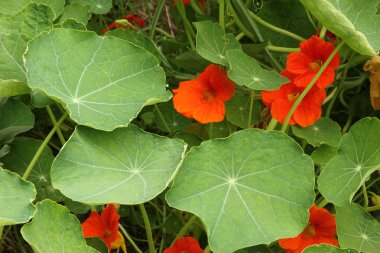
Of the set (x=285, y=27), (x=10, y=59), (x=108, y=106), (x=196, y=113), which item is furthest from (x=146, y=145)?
(x=285, y=27)

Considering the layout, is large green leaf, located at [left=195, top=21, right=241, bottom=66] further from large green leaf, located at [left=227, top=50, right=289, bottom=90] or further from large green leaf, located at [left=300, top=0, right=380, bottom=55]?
large green leaf, located at [left=300, top=0, right=380, bottom=55]

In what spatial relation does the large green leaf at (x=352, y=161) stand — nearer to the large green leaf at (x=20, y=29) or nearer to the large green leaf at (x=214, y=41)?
the large green leaf at (x=214, y=41)

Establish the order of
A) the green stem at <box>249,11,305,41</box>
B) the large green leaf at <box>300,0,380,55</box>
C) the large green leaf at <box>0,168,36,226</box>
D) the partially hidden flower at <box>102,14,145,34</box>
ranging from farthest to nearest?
the partially hidden flower at <box>102,14,145,34</box>
the green stem at <box>249,11,305,41</box>
the large green leaf at <box>300,0,380,55</box>
the large green leaf at <box>0,168,36,226</box>

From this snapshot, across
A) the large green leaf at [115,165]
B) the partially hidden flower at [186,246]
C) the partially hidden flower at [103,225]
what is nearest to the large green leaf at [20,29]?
the large green leaf at [115,165]

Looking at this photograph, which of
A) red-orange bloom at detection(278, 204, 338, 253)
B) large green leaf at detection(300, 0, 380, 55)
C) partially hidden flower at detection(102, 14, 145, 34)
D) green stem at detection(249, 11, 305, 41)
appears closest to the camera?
large green leaf at detection(300, 0, 380, 55)

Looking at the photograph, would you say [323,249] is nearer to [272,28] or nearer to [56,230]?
[56,230]

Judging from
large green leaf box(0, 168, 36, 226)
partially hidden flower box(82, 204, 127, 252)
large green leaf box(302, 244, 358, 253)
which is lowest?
partially hidden flower box(82, 204, 127, 252)

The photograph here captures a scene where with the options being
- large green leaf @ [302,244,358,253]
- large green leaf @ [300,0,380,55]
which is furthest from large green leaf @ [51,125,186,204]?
large green leaf @ [300,0,380,55]

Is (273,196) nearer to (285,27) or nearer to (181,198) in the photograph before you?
(181,198)
